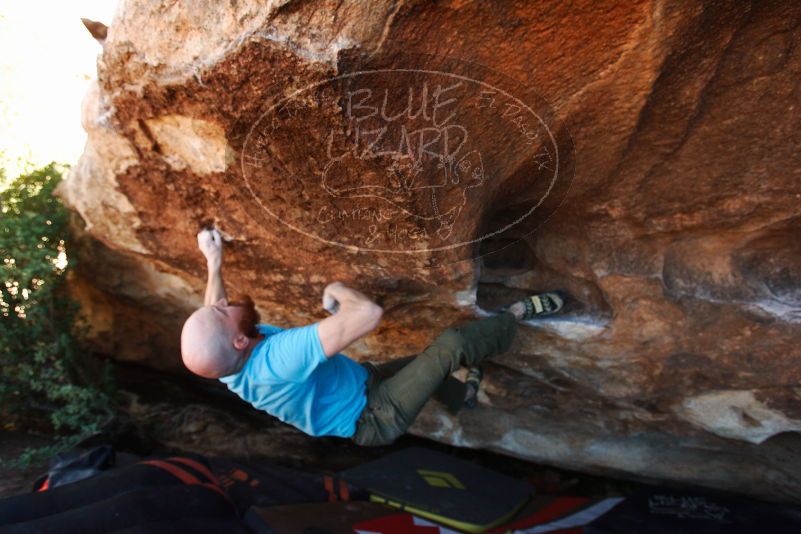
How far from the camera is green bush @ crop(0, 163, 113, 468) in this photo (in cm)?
274

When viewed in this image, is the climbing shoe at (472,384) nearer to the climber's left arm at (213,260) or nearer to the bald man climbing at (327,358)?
the bald man climbing at (327,358)

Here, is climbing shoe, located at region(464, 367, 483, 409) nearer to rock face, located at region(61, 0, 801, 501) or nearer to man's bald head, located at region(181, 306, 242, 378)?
rock face, located at region(61, 0, 801, 501)

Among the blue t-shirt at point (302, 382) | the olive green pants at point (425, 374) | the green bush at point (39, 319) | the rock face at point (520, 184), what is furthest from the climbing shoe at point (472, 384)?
the green bush at point (39, 319)

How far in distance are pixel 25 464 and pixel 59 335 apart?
25.0 inches

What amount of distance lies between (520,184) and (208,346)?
1101mm

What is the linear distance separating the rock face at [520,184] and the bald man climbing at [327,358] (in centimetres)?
14

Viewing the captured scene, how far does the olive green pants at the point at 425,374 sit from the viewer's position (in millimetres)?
1989

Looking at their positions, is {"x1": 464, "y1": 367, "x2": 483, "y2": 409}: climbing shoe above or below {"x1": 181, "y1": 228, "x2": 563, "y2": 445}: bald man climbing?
below

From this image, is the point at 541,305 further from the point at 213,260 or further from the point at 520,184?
the point at 213,260

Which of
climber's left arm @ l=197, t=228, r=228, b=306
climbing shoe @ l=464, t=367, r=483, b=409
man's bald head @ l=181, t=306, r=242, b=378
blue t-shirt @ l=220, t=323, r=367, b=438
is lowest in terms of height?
climbing shoe @ l=464, t=367, r=483, b=409

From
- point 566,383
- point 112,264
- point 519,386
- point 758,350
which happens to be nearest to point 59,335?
point 112,264

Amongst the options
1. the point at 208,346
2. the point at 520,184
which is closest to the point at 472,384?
the point at 520,184

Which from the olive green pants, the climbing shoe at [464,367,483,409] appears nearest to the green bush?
the olive green pants

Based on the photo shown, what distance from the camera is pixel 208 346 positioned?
69.8 inches
